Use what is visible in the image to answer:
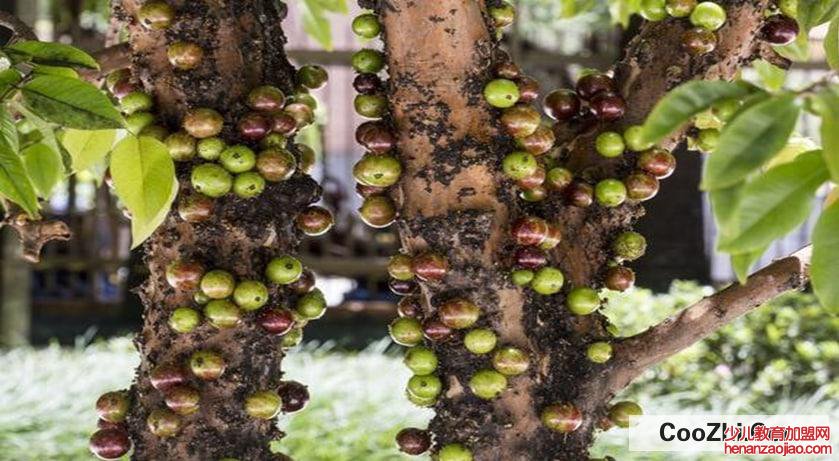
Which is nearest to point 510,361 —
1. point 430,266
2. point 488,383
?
point 488,383

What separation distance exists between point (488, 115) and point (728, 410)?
8.40 ft

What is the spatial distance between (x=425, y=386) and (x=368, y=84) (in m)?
0.37

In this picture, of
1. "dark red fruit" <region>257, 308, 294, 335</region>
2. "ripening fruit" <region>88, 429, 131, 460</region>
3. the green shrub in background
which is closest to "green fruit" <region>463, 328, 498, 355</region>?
"dark red fruit" <region>257, 308, 294, 335</region>

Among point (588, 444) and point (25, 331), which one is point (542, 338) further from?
point (25, 331)

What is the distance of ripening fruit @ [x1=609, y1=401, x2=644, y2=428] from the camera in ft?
4.07

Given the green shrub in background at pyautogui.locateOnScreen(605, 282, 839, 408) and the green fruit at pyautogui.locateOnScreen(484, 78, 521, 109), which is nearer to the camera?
the green fruit at pyautogui.locateOnScreen(484, 78, 521, 109)

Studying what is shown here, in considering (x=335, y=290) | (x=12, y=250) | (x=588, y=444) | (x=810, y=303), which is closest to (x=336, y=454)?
(x=588, y=444)

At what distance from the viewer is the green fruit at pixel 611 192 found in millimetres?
1185

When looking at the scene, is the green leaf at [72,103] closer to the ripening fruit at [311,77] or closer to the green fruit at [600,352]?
the ripening fruit at [311,77]

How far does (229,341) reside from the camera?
3.95 feet

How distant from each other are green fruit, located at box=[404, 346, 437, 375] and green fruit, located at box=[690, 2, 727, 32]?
0.50 metres

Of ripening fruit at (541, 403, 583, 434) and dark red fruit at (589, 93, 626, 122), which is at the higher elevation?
dark red fruit at (589, 93, 626, 122)

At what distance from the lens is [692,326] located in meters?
1.24

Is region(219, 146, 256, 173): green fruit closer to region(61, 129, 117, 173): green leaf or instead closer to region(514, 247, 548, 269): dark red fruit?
region(61, 129, 117, 173): green leaf
